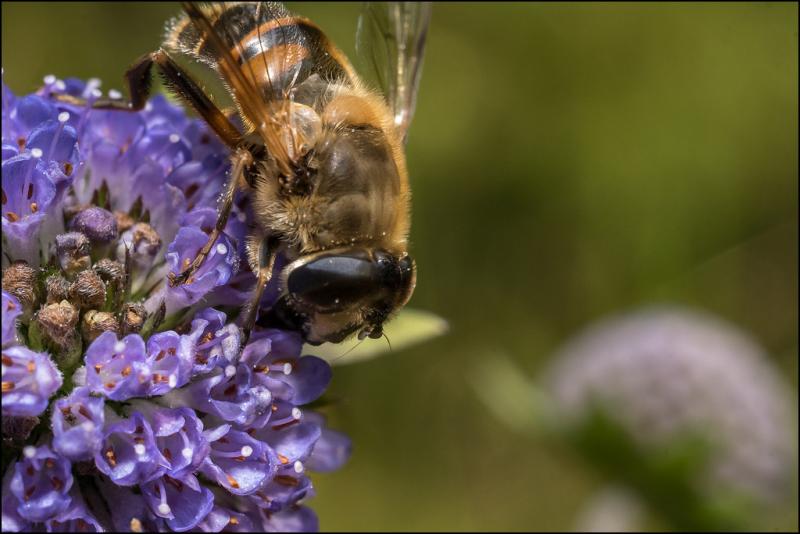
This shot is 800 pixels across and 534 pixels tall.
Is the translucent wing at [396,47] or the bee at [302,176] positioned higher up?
the translucent wing at [396,47]

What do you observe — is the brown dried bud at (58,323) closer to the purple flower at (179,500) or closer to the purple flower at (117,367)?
the purple flower at (117,367)

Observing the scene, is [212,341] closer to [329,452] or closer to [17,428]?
[17,428]

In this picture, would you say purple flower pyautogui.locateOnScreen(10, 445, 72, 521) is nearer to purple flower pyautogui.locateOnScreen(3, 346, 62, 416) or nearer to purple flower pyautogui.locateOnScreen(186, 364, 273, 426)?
purple flower pyautogui.locateOnScreen(3, 346, 62, 416)

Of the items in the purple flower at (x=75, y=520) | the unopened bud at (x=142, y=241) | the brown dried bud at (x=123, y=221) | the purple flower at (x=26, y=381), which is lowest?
the purple flower at (x=75, y=520)

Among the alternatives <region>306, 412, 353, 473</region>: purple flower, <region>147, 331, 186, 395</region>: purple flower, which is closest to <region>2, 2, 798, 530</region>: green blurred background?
<region>306, 412, 353, 473</region>: purple flower

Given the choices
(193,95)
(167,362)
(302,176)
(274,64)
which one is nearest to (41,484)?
(167,362)

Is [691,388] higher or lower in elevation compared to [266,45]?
→ lower

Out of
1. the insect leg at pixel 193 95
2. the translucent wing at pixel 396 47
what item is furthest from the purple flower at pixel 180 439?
the translucent wing at pixel 396 47
